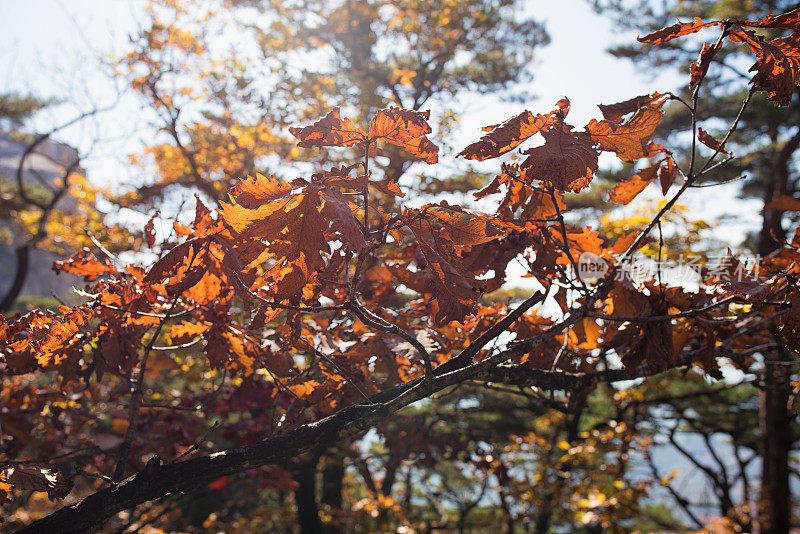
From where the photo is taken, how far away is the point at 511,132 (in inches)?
44.7

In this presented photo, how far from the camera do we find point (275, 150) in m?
4.77

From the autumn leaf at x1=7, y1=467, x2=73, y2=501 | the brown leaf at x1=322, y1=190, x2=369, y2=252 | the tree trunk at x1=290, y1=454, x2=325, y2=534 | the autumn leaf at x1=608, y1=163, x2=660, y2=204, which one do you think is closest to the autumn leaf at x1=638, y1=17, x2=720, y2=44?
the autumn leaf at x1=608, y1=163, x2=660, y2=204

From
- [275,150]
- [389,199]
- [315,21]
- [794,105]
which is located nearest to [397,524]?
[389,199]

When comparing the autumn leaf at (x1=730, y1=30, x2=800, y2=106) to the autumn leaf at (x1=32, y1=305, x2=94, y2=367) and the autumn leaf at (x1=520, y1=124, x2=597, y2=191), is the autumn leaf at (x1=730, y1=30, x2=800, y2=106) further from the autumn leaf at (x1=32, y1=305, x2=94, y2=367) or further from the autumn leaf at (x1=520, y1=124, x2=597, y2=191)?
the autumn leaf at (x1=32, y1=305, x2=94, y2=367)

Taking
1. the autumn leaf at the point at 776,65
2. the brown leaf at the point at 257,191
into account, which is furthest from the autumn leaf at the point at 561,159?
the brown leaf at the point at 257,191

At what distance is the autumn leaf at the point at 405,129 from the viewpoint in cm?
104

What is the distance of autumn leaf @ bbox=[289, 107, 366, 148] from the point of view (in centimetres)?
103

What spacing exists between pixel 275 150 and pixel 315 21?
310cm

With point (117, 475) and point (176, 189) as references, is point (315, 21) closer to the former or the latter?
point (176, 189)

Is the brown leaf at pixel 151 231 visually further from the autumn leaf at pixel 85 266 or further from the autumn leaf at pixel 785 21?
the autumn leaf at pixel 785 21

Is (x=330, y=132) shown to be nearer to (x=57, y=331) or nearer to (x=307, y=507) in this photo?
(x=57, y=331)

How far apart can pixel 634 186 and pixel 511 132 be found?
0.60 meters

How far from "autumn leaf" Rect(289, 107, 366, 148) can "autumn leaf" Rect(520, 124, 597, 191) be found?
15.3 inches

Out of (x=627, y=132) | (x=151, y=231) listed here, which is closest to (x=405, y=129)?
(x=627, y=132)
